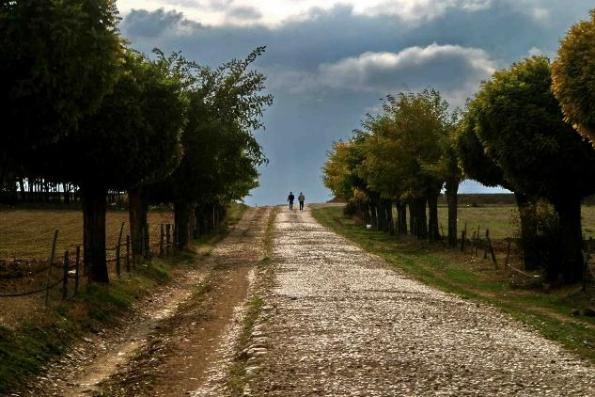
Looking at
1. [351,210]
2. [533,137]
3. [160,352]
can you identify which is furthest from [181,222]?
[351,210]

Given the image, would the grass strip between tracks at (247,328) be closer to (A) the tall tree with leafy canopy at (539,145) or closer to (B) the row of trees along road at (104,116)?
(B) the row of trees along road at (104,116)

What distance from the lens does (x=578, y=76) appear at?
18031 mm

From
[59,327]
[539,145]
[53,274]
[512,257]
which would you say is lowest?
[512,257]

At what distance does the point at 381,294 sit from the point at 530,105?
27.4 feet

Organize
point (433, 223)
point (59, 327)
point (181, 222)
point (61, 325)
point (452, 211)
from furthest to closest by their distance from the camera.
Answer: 1. point (433, 223)
2. point (452, 211)
3. point (181, 222)
4. point (61, 325)
5. point (59, 327)

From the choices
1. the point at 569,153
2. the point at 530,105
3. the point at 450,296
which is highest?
the point at 530,105


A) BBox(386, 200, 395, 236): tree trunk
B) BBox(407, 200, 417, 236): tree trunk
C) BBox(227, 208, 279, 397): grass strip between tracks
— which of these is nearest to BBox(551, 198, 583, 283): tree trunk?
BBox(227, 208, 279, 397): grass strip between tracks

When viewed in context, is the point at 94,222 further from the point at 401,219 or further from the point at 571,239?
the point at 401,219

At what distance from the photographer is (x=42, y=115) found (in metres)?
16.0

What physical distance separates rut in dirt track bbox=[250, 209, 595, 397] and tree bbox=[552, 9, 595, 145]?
213 inches

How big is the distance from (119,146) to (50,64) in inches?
360

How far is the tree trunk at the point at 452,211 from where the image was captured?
47.6 m

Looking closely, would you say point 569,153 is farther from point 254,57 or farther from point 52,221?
point 52,221

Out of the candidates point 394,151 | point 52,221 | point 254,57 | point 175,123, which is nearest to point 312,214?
point 52,221
